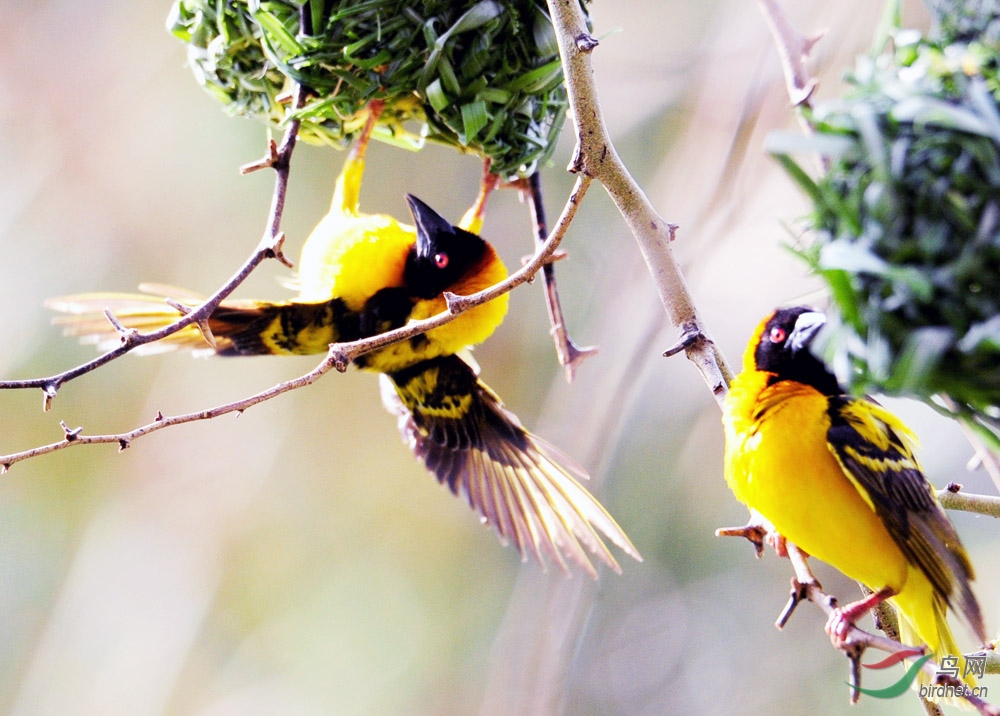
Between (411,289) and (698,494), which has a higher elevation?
(411,289)

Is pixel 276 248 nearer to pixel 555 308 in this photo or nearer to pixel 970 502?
pixel 555 308

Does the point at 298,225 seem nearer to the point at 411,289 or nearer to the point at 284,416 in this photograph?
the point at 284,416

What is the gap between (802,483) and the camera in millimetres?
1610

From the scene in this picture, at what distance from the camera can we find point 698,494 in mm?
6109

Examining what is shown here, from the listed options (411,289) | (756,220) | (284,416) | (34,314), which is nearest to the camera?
(411,289)

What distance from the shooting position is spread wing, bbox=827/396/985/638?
5.11 feet

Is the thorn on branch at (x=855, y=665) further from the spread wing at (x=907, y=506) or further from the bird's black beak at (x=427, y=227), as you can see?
the bird's black beak at (x=427, y=227)

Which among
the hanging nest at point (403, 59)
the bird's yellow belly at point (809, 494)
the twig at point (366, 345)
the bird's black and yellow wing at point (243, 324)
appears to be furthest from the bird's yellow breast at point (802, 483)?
the bird's black and yellow wing at point (243, 324)

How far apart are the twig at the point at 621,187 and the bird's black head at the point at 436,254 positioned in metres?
0.65

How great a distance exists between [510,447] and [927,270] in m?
1.42

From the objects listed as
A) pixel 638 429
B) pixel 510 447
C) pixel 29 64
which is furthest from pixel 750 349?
pixel 29 64

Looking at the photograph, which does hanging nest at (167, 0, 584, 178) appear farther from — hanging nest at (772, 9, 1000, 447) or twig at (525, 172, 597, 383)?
hanging nest at (772, 9, 1000, 447)

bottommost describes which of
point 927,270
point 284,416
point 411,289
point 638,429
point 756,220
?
point 638,429

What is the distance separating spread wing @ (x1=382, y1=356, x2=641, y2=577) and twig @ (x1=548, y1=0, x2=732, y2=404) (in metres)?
0.67
